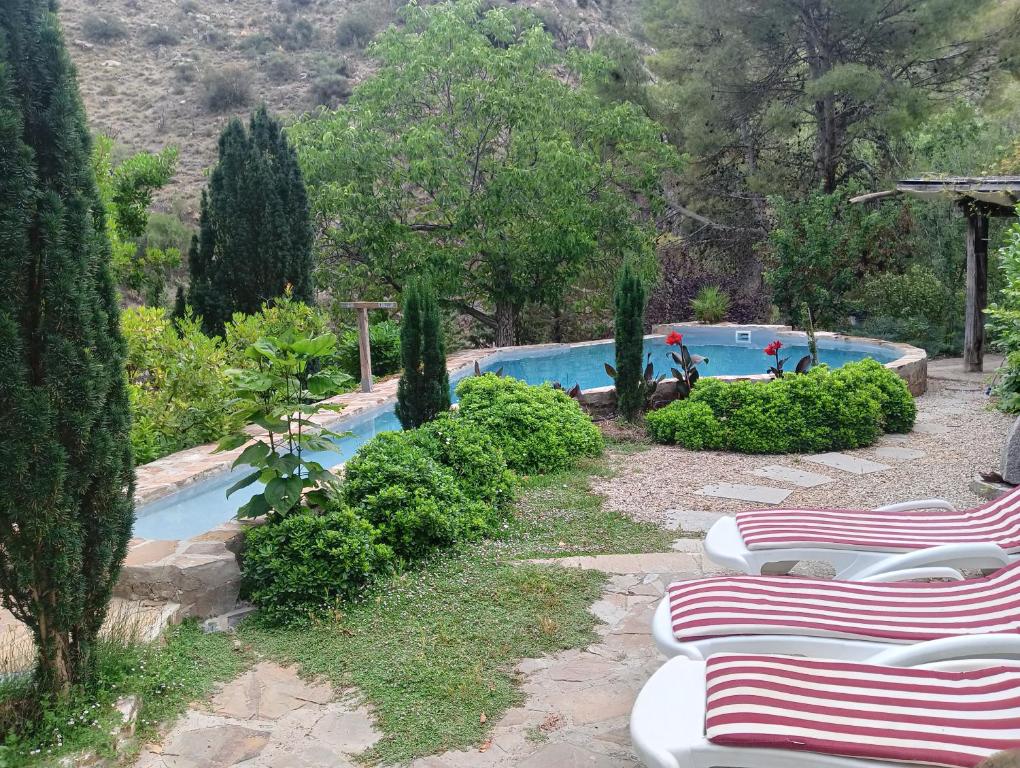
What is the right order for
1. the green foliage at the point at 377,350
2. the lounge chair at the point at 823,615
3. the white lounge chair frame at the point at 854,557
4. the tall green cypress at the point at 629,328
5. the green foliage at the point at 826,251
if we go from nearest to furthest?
1. the lounge chair at the point at 823,615
2. the white lounge chair frame at the point at 854,557
3. the tall green cypress at the point at 629,328
4. the green foliage at the point at 377,350
5. the green foliage at the point at 826,251

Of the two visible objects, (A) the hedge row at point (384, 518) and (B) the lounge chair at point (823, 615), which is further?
(A) the hedge row at point (384, 518)

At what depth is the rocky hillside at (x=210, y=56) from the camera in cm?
2569

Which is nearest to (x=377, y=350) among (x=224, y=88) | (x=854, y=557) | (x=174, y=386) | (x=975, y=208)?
(x=174, y=386)

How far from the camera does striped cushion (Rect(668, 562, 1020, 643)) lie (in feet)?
9.46

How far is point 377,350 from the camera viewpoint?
12391mm

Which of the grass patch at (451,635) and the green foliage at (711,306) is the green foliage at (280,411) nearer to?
the grass patch at (451,635)

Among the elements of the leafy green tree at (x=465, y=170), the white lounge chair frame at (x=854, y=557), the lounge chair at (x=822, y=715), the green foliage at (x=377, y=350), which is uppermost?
the leafy green tree at (x=465, y=170)

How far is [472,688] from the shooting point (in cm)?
331

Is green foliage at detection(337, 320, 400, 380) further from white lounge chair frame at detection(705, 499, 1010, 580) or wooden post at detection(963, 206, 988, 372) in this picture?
white lounge chair frame at detection(705, 499, 1010, 580)

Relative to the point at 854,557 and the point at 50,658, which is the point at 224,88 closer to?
the point at 50,658

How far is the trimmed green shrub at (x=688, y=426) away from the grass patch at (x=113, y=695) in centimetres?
501

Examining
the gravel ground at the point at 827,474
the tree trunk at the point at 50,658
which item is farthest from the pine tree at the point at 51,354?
the gravel ground at the point at 827,474

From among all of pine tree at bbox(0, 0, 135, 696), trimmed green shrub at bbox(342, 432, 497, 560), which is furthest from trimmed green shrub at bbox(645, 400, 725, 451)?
pine tree at bbox(0, 0, 135, 696)

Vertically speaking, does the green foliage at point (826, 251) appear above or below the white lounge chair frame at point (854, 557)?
above
